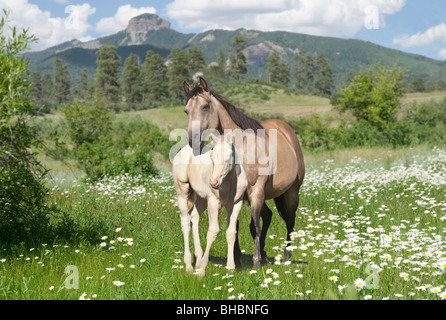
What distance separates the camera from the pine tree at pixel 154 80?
103 meters

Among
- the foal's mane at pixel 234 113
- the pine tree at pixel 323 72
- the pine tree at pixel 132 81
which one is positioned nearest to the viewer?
the foal's mane at pixel 234 113

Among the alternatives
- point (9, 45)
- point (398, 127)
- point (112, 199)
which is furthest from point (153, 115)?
point (9, 45)

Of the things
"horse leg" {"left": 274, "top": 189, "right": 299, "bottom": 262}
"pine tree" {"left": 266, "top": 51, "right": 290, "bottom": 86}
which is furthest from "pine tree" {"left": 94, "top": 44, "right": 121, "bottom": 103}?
"horse leg" {"left": 274, "top": 189, "right": 299, "bottom": 262}

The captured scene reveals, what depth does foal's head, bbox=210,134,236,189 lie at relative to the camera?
12.9 ft

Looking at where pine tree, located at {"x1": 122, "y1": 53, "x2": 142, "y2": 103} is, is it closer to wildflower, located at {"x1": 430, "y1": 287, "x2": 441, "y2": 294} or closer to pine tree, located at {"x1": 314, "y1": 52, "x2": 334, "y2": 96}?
pine tree, located at {"x1": 314, "y1": 52, "x2": 334, "y2": 96}

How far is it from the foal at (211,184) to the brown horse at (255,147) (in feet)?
0.79

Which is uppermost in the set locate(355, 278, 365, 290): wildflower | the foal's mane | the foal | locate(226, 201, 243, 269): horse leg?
the foal's mane

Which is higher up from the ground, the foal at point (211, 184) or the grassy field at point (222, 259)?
the foal at point (211, 184)

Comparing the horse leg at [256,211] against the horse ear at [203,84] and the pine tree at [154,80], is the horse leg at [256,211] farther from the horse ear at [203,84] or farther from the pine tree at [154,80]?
the pine tree at [154,80]

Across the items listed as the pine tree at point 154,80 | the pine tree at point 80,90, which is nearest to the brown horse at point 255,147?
the pine tree at point 80,90

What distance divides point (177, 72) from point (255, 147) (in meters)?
95.7

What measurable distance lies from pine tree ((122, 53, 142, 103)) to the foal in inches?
4097

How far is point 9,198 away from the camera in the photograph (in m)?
6.46
